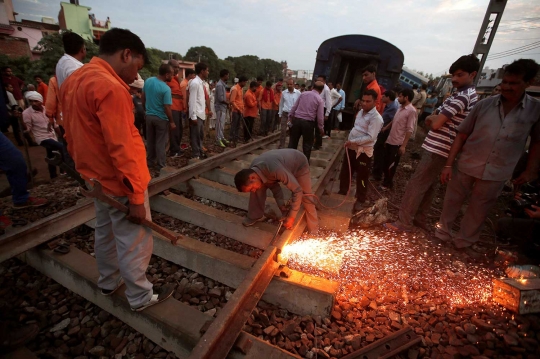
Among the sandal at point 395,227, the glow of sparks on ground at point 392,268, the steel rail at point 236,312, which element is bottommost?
the glow of sparks on ground at point 392,268

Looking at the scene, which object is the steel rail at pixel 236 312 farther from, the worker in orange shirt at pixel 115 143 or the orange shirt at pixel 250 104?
the orange shirt at pixel 250 104

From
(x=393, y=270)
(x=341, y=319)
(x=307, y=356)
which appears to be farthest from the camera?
(x=393, y=270)

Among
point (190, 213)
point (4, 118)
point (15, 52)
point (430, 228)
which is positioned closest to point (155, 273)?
point (190, 213)

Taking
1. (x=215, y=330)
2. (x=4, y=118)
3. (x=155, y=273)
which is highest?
(x=4, y=118)

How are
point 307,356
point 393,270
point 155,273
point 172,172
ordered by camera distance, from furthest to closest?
point 172,172 → point 393,270 → point 155,273 → point 307,356

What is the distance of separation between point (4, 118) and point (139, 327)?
4.10 metres

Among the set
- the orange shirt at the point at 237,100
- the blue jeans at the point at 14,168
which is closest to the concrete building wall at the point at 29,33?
the orange shirt at the point at 237,100

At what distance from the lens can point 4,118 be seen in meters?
3.92

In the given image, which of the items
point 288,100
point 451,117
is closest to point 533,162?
point 451,117

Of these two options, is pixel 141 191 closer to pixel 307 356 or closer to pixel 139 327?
pixel 139 327

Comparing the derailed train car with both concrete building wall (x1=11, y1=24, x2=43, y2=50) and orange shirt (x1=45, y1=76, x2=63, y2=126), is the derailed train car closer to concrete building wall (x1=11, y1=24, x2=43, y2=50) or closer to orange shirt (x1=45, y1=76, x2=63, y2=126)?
orange shirt (x1=45, y1=76, x2=63, y2=126)

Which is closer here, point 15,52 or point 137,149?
point 137,149

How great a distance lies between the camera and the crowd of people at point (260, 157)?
68.1 inches

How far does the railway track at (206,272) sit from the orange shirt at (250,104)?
5.32 m
